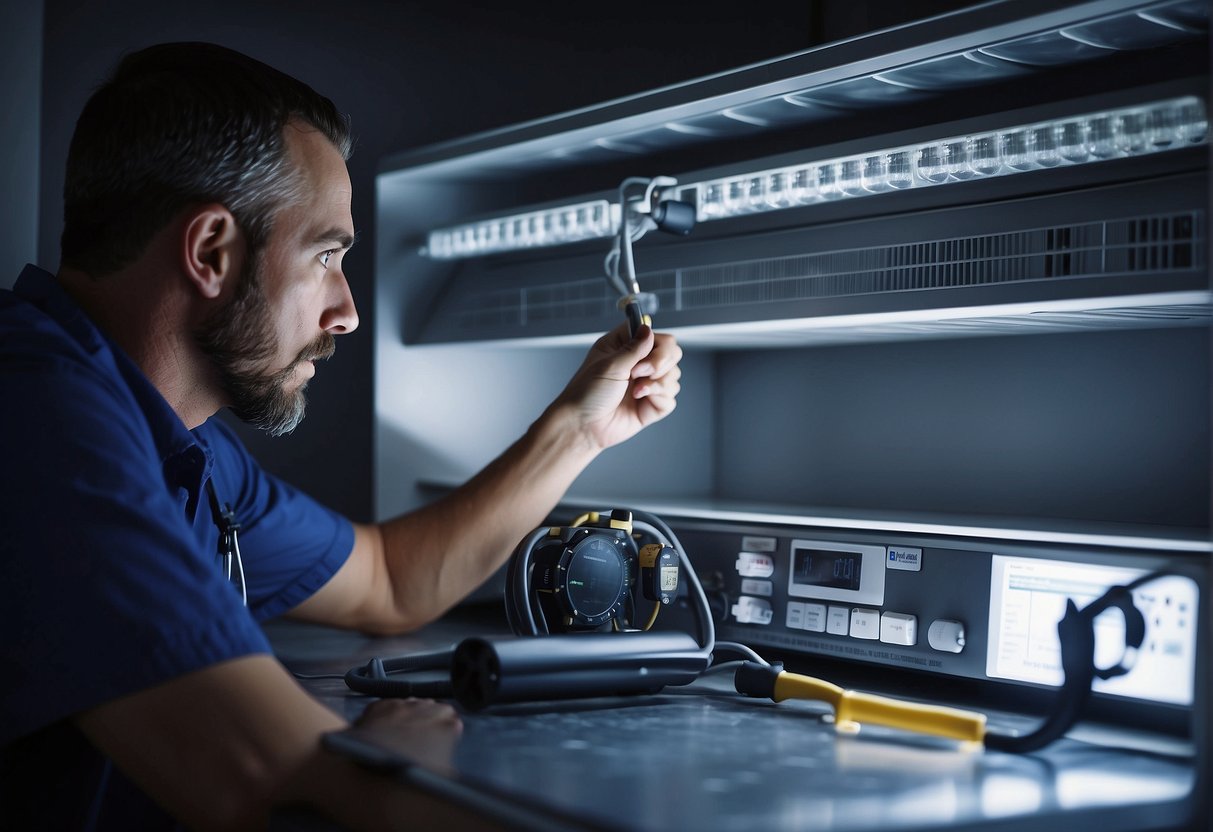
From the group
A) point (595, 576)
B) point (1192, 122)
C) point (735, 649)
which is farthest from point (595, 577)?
point (1192, 122)

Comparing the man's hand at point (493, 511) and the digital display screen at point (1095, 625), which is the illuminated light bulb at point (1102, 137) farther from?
the man's hand at point (493, 511)

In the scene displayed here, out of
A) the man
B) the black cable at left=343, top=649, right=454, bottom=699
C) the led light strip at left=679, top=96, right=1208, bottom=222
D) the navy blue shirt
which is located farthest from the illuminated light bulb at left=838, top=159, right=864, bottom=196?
the navy blue shirt

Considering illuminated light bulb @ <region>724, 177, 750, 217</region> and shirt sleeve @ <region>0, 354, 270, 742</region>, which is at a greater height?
illuminated light bulb @ <region>724, 177, 750, 217</region>

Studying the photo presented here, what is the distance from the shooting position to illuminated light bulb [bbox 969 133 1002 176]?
1146 mm

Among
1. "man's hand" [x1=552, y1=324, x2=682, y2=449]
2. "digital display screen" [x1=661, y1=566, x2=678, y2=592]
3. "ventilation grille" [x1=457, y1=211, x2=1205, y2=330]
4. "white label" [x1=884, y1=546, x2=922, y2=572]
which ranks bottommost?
"digital display screen" [x1=661, y1=566, x2=678, y2=592]

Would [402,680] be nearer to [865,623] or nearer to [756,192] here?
[865,623]

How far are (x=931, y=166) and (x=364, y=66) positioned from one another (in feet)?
4.34

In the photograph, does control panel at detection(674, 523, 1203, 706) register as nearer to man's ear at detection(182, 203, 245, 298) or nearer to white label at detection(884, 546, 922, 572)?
white label at detection(884, 546, 922, 572)

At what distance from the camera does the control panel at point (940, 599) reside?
990mm

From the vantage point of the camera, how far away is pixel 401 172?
1.86 meters

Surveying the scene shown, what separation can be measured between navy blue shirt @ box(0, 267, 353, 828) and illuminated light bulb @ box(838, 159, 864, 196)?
0.76 meters

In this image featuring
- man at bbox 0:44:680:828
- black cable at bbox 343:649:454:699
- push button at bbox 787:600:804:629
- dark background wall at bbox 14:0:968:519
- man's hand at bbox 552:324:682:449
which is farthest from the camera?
dark background wall at bbox 14:0:968:519

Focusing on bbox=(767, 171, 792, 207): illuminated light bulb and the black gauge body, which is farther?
bbox=(767, 171, 792, 207): illuminated light bulb

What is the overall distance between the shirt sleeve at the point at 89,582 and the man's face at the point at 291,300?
315 millimetres
